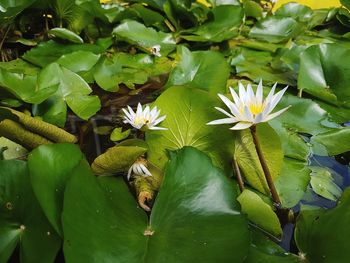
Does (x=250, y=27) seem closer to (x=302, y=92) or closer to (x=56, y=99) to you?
(x=302, y=92)

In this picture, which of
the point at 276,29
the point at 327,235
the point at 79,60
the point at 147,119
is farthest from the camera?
the point at 276,29

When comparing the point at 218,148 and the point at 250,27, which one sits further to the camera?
the point at 250,27

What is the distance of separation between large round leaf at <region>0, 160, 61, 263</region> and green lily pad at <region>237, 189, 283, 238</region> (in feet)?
1.18

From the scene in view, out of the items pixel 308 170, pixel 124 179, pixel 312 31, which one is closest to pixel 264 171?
pixel 308 170

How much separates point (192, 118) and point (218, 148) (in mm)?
95

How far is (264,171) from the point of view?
0.82 m

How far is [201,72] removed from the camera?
48.6 inches

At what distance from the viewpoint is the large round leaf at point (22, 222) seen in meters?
0.66

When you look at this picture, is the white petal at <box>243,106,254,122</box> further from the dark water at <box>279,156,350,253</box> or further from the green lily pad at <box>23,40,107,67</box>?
the green lily pad at <box>23,40,107,67</box>

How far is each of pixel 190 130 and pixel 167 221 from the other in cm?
28

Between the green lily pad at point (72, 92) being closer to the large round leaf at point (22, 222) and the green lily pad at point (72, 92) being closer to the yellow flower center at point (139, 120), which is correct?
the yellow flower center at point (139, 120)

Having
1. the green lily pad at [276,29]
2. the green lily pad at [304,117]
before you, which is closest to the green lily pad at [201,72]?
the green lily pad at [304,117]

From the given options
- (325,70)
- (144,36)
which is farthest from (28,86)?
(325,70)

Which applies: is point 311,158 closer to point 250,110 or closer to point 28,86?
point 250,110
